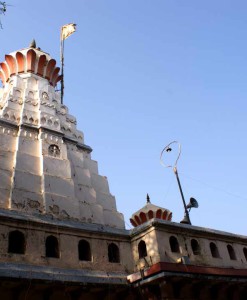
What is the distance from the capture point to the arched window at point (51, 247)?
1566cm

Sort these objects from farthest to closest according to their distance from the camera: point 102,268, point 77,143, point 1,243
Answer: point 77,143 < point 102,268 < point 1,243

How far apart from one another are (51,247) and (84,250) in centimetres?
178

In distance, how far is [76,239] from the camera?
1650cm

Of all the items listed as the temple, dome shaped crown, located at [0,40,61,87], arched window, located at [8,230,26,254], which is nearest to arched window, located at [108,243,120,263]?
the temple

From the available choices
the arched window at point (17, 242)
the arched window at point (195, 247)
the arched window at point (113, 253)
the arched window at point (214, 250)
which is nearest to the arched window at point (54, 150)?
the arched window at point (17, 242)

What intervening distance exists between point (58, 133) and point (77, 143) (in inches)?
67.9

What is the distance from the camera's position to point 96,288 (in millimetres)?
15055

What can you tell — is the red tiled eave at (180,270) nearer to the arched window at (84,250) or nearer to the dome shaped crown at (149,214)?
the arched window at (84,250)

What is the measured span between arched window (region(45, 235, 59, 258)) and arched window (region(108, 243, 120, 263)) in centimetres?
294

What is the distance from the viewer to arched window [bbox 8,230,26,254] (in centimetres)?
1488

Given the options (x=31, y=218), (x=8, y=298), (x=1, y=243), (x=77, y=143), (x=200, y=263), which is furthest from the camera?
(x=77, y=143)

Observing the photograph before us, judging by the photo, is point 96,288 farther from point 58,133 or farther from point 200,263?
point 58,133

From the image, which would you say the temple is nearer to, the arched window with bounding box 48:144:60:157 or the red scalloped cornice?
the arched window with bounding box 48:144:60:157

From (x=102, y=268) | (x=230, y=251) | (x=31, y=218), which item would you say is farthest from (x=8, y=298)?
(x=230, y=251)
